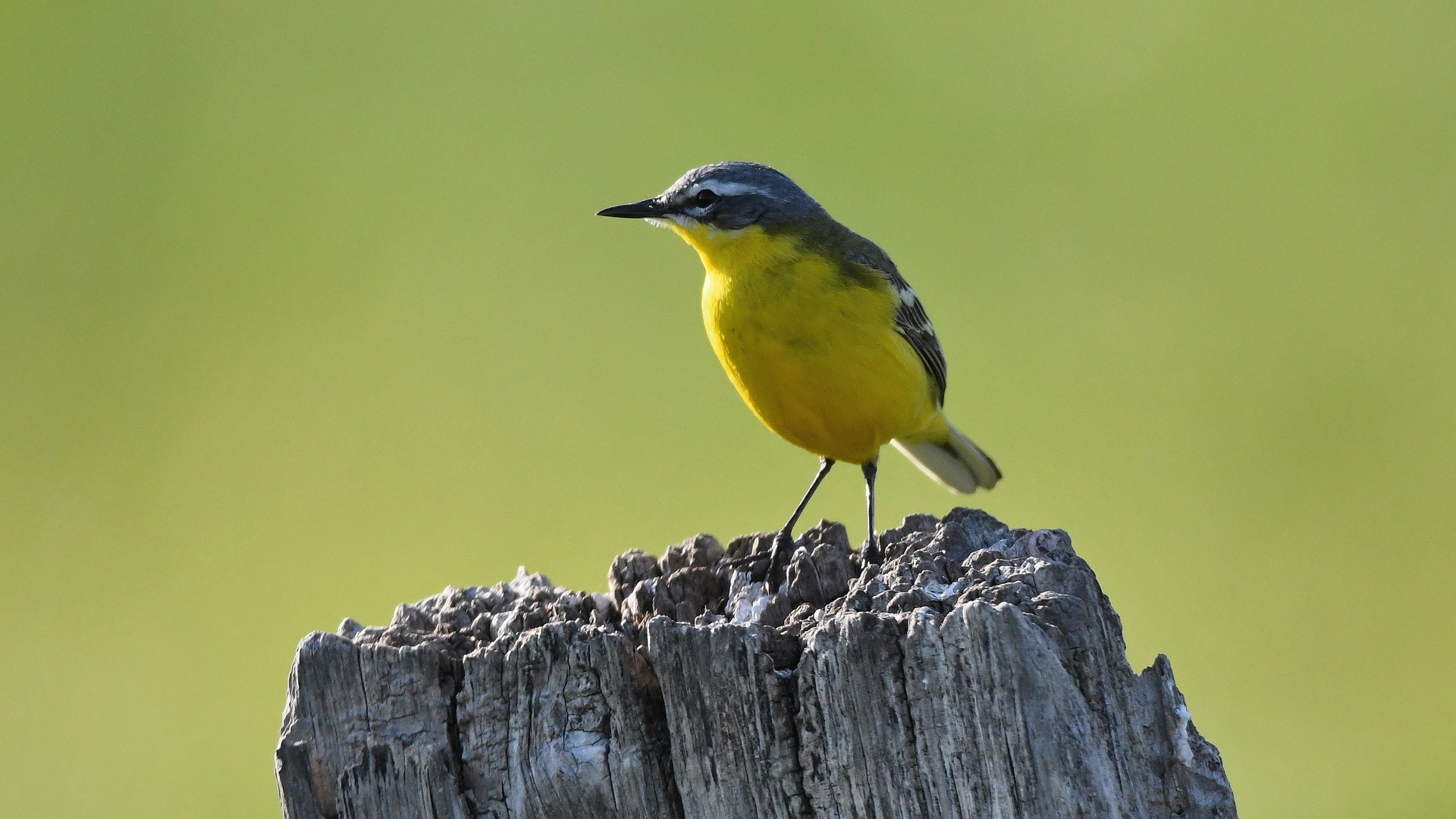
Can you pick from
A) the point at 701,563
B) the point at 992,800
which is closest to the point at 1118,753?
the point at 992,800

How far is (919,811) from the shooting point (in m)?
3.10

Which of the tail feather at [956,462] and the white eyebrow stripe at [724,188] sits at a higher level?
the white eyebrow stripe at [724,188]

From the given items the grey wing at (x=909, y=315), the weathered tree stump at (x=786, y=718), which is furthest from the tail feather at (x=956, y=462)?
the weathered tree stump at (x=786, y=718)

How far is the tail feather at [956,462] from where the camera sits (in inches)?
299

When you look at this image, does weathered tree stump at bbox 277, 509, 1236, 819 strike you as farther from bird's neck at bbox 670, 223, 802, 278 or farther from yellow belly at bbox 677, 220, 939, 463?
bird's neck at bbox 670, 223, 802, 278

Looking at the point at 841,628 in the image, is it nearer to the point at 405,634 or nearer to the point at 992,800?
the point at 992,800

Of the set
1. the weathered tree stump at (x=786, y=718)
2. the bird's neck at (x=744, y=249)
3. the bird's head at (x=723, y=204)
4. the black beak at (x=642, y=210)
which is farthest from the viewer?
the black beak at (x=642, y=210)

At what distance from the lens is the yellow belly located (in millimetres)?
5927

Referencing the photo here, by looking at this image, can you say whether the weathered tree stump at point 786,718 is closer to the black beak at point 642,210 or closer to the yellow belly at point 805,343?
the yellow belly at point 805,343

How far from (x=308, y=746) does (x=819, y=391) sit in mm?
3074

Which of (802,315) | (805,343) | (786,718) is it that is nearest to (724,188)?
(802,315)

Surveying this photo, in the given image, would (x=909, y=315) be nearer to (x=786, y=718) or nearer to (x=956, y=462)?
(x=956, y=462)

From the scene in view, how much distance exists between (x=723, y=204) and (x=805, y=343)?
924mm

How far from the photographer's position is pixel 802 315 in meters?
5.94
